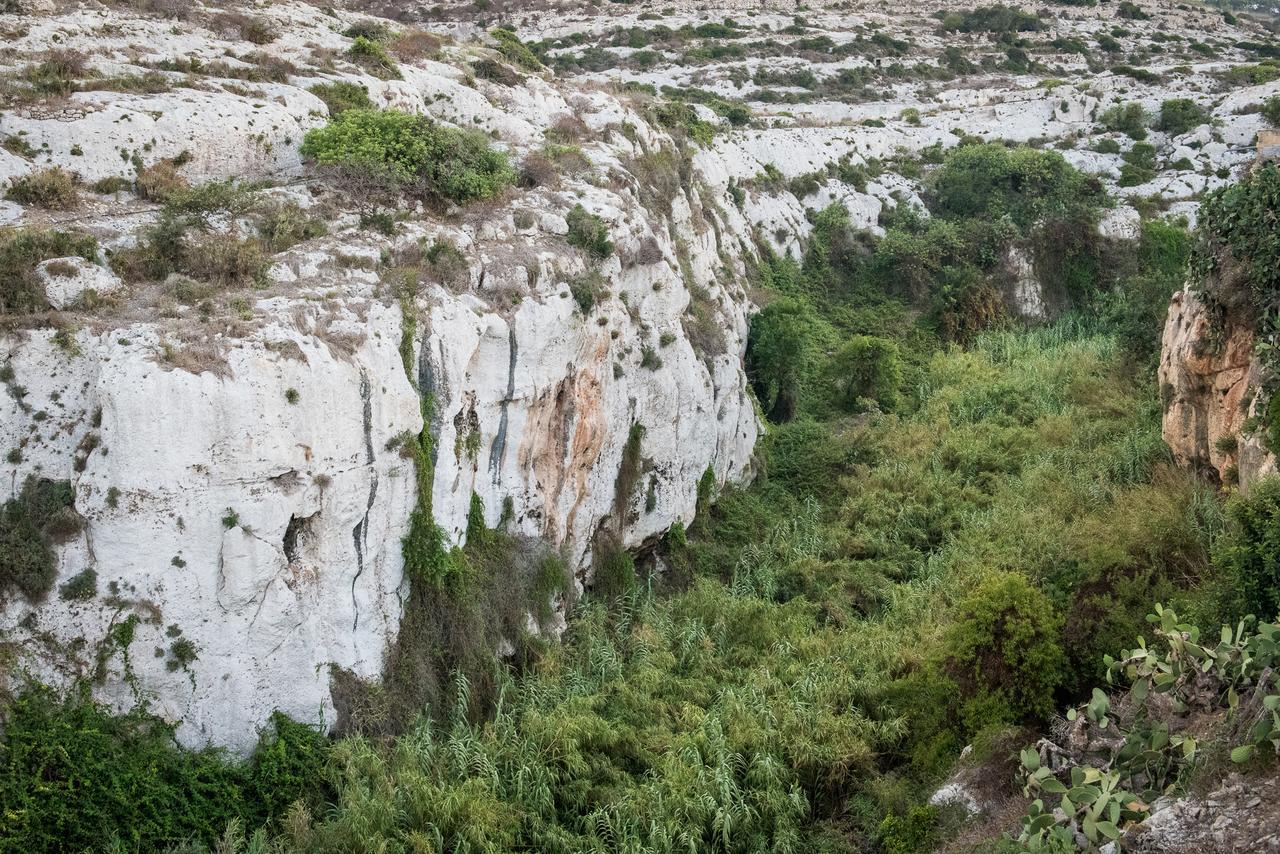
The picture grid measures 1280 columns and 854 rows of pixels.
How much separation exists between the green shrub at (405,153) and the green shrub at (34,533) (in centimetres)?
886

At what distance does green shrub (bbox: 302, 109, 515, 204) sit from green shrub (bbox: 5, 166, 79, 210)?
457cm

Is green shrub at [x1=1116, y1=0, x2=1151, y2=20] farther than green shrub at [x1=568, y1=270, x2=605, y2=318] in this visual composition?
Yes

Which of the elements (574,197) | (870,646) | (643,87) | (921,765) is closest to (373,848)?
(921,765)

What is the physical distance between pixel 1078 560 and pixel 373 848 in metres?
12.2

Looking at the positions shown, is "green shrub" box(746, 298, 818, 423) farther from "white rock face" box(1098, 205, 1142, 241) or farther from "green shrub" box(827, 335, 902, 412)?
"white rock face" box(1098, 205, 1142, 241)

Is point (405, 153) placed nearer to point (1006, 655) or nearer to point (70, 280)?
point (70, 280)

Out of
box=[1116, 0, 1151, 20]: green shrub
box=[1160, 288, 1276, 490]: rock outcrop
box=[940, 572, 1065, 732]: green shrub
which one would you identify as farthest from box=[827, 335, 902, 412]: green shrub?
box=[1116, 0, 1151, 20]: green shrub

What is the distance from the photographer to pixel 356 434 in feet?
A: 47.3

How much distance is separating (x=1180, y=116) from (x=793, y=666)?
38.5 metres

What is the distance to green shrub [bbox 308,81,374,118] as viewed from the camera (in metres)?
21.6

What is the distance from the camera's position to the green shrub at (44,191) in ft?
54.1

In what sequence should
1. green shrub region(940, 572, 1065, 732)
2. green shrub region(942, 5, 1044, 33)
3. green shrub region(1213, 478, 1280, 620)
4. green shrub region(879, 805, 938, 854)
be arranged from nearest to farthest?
1. green shrub region(879, 805, 938, 854)
2. green shrub region(1213, 478, 1280, 620)
3. green shrub region(940, 572, 1065, 732)
4. green shrub region(942, 5, 1044, 33)

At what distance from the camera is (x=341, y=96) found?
21.8m

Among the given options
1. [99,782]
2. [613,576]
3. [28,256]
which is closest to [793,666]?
[613,576]
